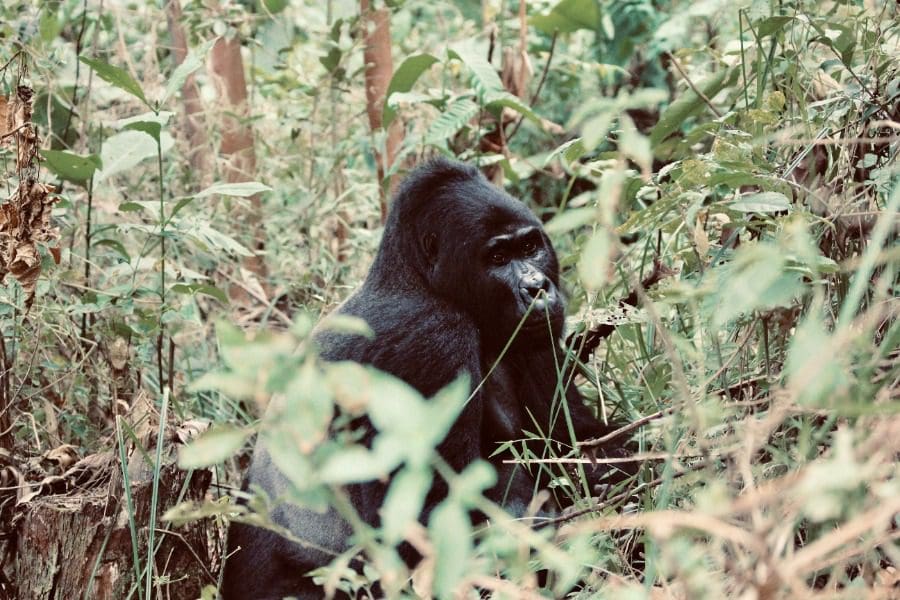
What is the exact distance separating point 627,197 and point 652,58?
13.4 feet

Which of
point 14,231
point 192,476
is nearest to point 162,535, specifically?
point 192,476

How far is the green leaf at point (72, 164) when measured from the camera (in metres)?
2.87

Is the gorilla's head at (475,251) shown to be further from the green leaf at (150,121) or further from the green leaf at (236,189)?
the green leaf at (150,121)

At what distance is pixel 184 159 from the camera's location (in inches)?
179

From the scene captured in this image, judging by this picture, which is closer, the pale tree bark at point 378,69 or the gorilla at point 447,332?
the gorilla at point 447,332

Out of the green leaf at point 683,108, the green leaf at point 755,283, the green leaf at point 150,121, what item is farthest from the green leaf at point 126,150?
the green leaf at point 755,283

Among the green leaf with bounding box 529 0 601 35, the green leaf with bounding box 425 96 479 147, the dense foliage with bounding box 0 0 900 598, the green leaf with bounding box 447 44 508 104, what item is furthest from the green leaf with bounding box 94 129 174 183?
the green leaf with bounding box 529 0 601 35

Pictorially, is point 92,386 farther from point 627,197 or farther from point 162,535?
point 627,197

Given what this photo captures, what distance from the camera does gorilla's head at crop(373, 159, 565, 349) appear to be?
2721 mm

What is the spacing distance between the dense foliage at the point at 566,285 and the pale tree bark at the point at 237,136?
31mm

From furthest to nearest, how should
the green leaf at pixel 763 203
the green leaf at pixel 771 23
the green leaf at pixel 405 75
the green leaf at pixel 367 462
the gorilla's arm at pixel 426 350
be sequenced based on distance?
the green leaf at pixel 405 75, the gorilla's arm at pixel 426 350, the green leaf at pixel 771 23, the green leaf at pixel 763 203, the green leaf at pixel 367 462

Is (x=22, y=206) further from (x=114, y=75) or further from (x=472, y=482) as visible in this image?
(x=472, y=482)

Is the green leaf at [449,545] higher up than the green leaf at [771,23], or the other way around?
the green leaf at [771,23]

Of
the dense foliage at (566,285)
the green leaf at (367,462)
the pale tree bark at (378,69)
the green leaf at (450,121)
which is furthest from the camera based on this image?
the pale tree bark at (378,69)
